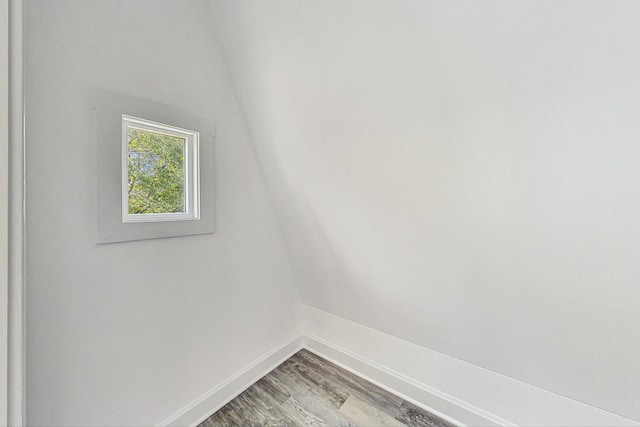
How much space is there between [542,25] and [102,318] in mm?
1882

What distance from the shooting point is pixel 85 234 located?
1.02m

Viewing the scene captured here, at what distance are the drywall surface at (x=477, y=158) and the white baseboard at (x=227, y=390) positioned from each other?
99 cm

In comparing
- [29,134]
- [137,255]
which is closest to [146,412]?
[137,255]

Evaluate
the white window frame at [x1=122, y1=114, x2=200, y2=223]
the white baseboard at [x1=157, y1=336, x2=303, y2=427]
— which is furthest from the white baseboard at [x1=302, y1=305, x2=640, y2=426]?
the white window frame at [x1=122, y1=114, x2=200, y2=223]

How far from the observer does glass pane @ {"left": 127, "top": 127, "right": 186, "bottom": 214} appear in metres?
1.19

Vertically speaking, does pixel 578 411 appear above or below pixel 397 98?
below

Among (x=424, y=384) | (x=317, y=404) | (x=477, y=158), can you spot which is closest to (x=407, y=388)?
(x=424, y=384)

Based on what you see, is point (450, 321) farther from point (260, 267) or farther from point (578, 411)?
point (260, 267)

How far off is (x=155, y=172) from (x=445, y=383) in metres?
2.05

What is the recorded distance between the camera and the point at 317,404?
155 cm

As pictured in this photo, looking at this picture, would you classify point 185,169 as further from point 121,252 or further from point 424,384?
point 424,384

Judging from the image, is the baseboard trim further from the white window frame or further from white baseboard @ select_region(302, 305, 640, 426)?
the white window frame

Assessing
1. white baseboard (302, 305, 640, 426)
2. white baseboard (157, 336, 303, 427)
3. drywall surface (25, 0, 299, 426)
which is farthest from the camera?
white baseboard (157, 336, 303, 427)

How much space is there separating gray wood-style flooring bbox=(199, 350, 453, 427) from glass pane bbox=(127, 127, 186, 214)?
1270 millimetres
